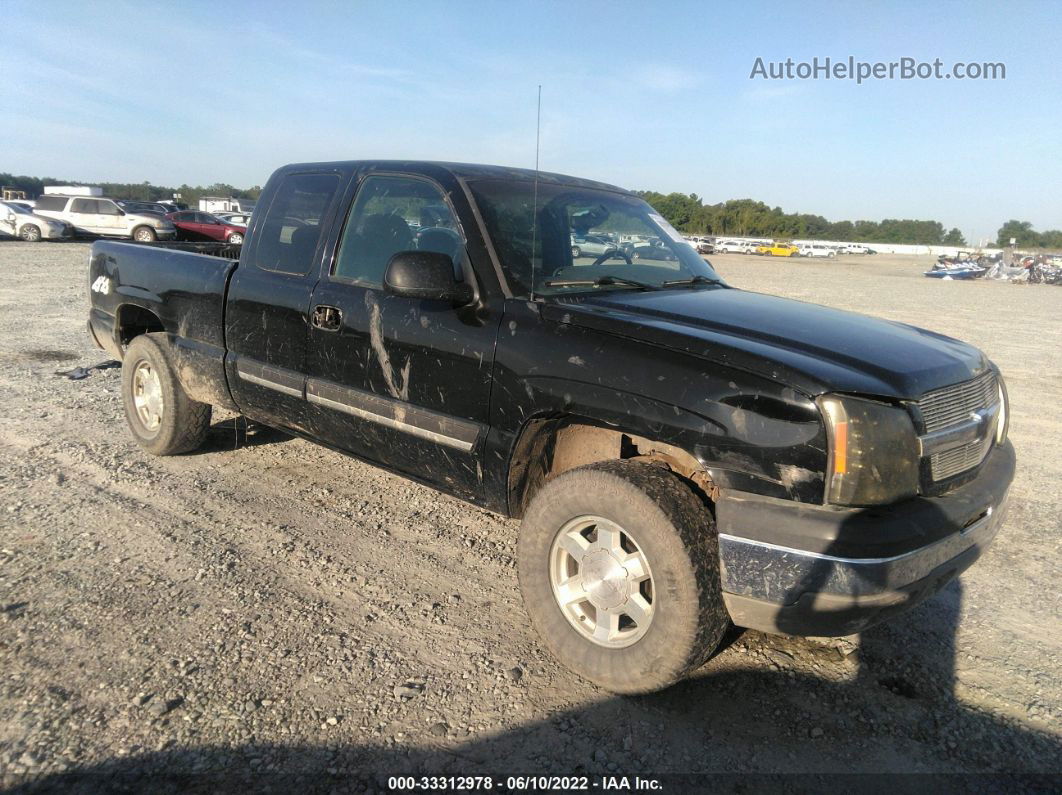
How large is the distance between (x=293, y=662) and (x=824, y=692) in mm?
2053

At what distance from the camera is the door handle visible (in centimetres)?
384

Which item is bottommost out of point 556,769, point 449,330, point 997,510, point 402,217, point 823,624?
point 556,769

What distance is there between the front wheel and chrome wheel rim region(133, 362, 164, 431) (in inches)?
1123

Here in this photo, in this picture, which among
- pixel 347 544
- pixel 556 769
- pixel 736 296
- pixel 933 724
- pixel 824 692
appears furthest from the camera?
pixel 347 544

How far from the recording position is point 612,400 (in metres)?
2.80

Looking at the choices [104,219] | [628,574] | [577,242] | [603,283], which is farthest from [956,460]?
[104,219]

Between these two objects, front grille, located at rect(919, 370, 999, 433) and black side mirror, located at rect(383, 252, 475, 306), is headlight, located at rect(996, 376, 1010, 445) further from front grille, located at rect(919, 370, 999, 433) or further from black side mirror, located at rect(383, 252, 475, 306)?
black side mirror, located at rect(383, 252, 475, 306)

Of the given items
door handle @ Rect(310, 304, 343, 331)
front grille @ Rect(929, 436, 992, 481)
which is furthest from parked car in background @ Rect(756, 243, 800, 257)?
front grille @ Rect(929, 436, 992, 481)

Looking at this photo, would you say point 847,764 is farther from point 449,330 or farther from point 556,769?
point 449,330

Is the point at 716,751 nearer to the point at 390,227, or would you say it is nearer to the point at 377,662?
the point at 377,662

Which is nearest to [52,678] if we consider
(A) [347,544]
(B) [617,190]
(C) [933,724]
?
(A) [347,544]

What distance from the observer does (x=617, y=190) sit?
4461 millimetres

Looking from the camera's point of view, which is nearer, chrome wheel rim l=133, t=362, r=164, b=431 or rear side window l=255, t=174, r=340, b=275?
rear side window l=255, t=174, r=340, b=275

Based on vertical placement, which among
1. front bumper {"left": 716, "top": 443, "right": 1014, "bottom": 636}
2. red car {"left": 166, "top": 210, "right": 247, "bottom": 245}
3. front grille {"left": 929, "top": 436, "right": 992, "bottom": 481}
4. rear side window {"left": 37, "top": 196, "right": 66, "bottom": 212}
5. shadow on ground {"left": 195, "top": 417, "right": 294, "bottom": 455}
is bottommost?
shadow on ground {"left": 195, "top": 417, "right": 294, "bottom": 455}
